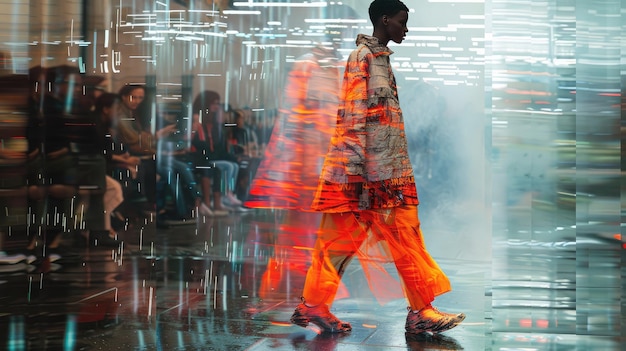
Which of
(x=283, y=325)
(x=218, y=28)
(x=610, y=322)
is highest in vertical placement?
(x=218, y=28)

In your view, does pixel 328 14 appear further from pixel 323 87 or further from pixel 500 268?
pixel 500 268

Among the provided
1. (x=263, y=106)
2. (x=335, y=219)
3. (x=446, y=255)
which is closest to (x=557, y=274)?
(x=335, y=219)

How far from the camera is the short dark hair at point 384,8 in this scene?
4578 mm

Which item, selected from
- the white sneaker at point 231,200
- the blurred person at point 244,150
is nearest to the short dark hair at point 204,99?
the blurred person at point 244,150

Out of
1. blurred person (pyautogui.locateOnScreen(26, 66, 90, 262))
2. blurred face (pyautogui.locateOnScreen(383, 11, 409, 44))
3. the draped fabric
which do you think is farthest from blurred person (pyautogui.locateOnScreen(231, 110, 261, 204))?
blurred face (pyautogui.locateOnScreen(383, 11, 409, 44))

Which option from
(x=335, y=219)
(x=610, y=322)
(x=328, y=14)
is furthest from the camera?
(x=328, y=14)

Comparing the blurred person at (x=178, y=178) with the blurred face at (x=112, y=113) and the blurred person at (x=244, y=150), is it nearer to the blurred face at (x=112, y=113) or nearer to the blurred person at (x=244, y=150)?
the blurred person at (x=244, y=150)

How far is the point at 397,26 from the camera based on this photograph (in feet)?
14.9

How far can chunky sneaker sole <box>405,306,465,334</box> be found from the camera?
4.41m

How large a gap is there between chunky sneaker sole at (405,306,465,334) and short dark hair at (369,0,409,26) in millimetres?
1518

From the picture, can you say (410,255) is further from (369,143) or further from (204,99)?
(204,99)

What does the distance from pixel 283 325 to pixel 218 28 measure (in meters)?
2.00

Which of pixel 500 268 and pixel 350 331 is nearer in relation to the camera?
pixel 500 268

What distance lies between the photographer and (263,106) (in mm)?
5660
